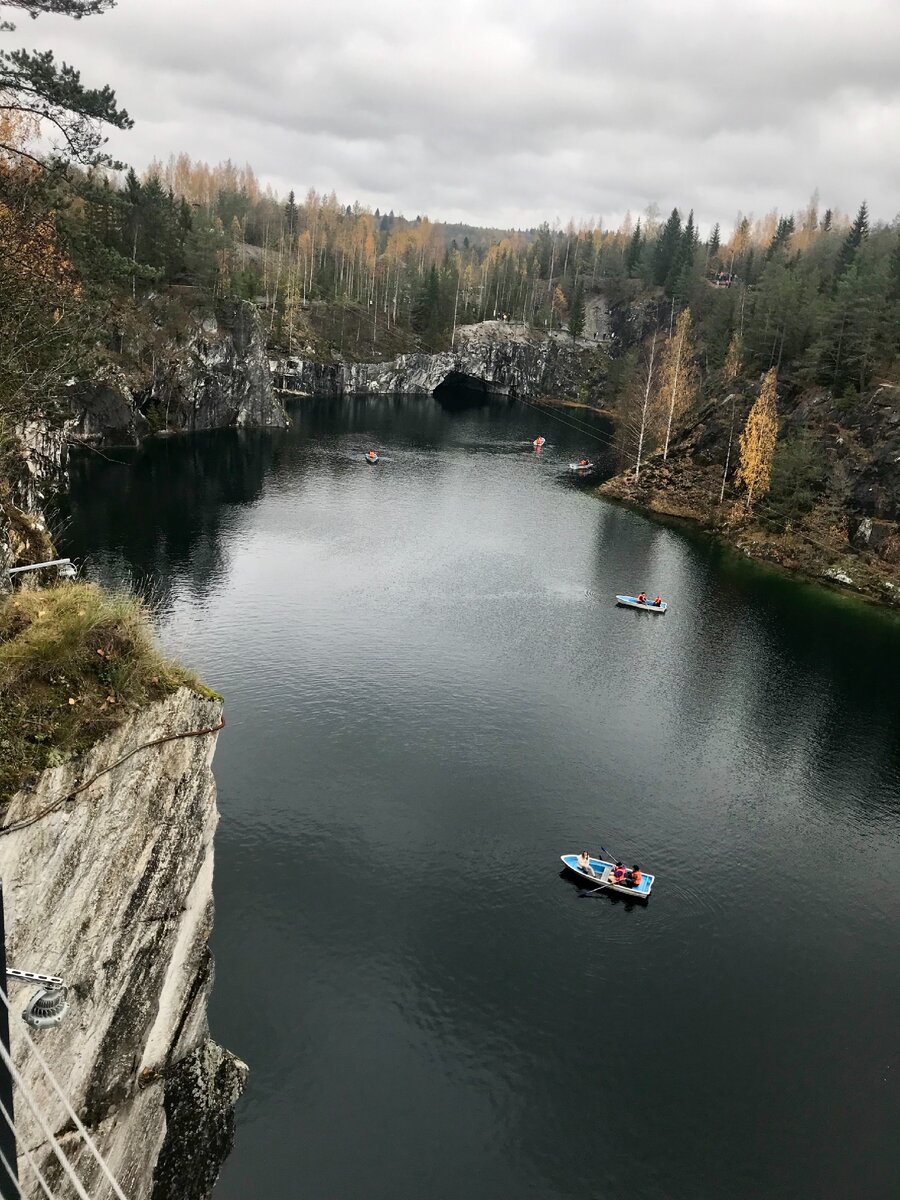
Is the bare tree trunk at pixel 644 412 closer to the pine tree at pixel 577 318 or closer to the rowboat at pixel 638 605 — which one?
the rowboat at pixel 638 605

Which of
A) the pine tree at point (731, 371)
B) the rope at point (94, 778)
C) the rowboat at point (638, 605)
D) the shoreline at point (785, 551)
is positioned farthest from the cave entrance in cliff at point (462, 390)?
the rope at point (94, 778)

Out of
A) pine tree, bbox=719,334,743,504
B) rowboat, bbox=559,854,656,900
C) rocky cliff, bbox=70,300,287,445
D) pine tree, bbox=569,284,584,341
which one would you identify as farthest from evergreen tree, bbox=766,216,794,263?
rowboat, bbox=559,854,656,900

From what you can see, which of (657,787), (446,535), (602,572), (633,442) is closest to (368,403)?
(633,442)

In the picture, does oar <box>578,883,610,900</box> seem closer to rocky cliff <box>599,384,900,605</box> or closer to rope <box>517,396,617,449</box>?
rocky cliff <box>599,384,900,605</box>

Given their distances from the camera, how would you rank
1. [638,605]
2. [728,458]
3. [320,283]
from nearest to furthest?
[638,605], [728,458], [320,283]

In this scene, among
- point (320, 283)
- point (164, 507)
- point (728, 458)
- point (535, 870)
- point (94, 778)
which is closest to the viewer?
point (94, 778)

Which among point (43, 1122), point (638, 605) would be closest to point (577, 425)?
point (638, 605)

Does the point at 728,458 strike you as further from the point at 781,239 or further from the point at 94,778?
the point at 781,239
